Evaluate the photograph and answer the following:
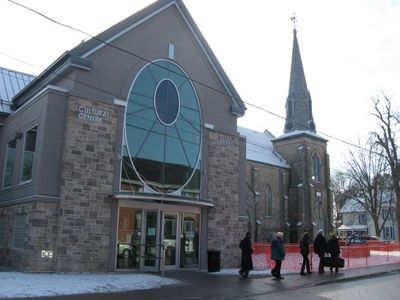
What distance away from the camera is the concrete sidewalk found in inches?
503

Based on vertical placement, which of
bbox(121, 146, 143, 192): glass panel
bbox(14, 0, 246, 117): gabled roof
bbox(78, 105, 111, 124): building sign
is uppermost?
bbox(14, 0, 246, 117): gabled roof

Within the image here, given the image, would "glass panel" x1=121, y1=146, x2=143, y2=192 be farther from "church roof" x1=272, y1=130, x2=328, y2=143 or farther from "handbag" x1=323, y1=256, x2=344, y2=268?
"church roof" x1=272, y1=130, x2=328, y2=143

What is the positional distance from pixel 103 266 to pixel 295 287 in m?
7.08

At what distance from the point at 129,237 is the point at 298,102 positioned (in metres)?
39.0

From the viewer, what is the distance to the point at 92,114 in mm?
18109

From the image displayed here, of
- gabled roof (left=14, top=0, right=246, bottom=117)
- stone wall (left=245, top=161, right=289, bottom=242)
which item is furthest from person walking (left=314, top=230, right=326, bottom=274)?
stone wall (left=245, top=161, right=289, bottom=242)

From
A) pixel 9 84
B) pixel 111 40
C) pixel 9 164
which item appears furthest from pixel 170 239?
pixel 9 84

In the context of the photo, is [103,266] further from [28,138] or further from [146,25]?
[146,25]

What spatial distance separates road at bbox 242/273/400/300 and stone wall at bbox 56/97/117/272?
272 inches

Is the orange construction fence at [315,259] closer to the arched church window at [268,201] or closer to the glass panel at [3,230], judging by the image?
the glass panel at [3,230]

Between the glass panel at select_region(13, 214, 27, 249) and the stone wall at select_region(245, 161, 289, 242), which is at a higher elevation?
the stone wall at select_region(245, 161, 289, 242)

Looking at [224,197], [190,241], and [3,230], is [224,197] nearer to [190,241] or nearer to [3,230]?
[190,241]

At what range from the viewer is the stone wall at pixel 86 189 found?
55.1 ft

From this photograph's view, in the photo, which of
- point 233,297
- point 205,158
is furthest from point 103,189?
point 233,297
